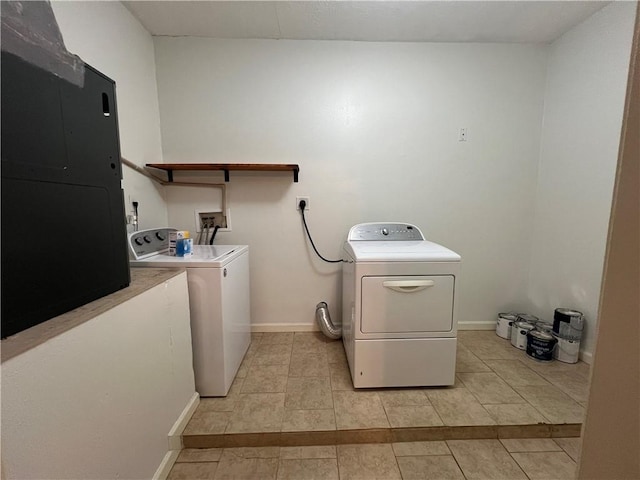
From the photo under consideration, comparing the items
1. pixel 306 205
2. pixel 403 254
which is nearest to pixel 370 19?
pixel 306 205

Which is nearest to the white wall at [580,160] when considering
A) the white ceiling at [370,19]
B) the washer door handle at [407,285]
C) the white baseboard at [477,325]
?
the white ceiling at [370,19]

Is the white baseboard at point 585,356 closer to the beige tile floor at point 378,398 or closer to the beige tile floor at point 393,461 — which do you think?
the beige tile floor at point 378,398

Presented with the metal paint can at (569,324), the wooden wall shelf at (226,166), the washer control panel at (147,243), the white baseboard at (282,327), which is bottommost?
the white baseboard at (282,327)

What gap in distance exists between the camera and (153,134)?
187 centimetres

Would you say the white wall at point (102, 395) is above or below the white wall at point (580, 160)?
below

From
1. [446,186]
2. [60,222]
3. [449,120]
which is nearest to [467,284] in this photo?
[446,186]

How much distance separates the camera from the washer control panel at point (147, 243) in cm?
134

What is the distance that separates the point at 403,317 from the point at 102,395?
1.29 m

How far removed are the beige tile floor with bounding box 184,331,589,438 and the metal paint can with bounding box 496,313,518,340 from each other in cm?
19

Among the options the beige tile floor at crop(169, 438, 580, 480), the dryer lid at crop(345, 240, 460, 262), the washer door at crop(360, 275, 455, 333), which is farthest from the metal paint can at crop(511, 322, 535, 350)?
the dryer lid at crop(345, 240, 460, 262)

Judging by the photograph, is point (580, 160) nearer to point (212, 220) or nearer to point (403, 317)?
point (403, 317)

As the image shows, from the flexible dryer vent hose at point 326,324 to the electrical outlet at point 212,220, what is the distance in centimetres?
98

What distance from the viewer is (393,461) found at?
3.71 ft

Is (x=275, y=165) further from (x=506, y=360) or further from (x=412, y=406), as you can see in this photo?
(x=506, y=360)
